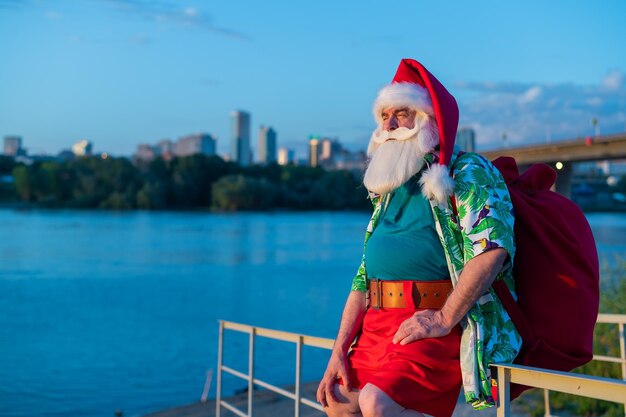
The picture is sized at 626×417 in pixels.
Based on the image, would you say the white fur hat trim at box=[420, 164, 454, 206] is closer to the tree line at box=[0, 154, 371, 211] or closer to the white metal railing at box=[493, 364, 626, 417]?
the white metal railing at box=[493, 364, 626, 417]

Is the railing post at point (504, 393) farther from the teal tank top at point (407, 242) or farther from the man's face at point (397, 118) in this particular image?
the man's face at point (397, 118)

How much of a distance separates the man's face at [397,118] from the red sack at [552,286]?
41 centimetres

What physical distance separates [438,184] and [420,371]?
1.82 ft

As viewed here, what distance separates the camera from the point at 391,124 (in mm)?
2467

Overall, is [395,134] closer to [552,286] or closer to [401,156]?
[401,156]

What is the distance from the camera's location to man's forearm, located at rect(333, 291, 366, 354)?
2459mm

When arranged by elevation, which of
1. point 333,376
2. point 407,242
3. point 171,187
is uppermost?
point 171,187

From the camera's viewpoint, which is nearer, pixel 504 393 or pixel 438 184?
pixel 504 393

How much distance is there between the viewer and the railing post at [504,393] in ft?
6.56

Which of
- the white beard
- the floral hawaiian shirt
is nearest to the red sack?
the floral hawaiian shirt

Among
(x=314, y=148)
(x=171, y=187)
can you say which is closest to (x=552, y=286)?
(x=171, y=187)

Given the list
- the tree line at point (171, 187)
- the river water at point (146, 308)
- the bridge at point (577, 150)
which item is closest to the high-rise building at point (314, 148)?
the tree line at point (171, 187)

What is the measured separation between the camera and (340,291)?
88.8 ft

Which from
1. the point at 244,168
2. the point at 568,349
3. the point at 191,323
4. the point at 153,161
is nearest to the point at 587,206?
the point at 244,168
